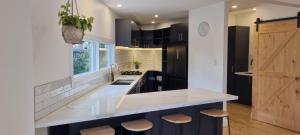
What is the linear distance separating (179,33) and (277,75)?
2543 mm

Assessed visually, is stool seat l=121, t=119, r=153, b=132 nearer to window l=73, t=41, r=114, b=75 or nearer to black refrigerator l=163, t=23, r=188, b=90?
window l=73, t=41, r=114, b=75

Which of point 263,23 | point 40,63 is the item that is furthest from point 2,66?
point 263,23

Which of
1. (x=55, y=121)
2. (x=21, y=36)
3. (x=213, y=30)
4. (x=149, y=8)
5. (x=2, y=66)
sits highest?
(x=149, y=8)

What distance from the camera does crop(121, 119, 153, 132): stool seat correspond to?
7.33 ft

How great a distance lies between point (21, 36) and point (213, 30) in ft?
12.4

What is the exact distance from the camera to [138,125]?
232cm

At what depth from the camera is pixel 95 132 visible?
82.6 inches

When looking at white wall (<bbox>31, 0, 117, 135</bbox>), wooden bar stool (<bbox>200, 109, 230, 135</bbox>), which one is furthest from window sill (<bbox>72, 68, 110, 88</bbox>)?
wooden bar stool (<bbox>200, 109, 230, 135</bbox>)

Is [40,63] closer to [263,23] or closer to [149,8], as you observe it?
[149,8]

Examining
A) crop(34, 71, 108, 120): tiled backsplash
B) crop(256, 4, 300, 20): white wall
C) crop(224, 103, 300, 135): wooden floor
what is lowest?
crop(224, 103, 300, 135): wooden floor

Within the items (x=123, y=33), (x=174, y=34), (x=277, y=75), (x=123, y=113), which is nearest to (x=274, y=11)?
(x=277, y=75)

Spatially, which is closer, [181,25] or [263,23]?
[263,23]

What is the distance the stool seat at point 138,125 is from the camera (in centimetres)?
223

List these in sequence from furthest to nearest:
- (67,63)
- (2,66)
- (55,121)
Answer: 1. (67,63)
2. (55,121)
3. (2,66)
